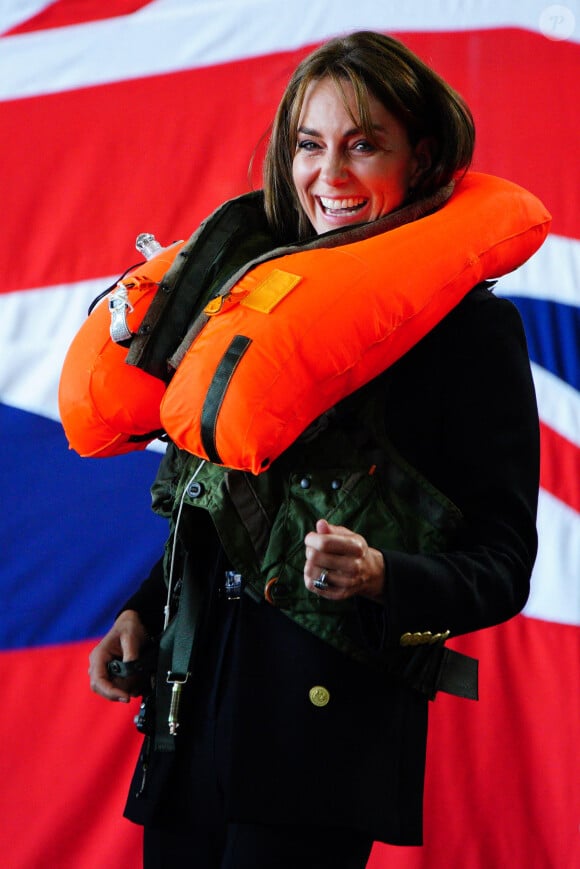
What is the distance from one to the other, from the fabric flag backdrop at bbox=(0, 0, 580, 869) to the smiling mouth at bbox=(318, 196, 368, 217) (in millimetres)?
856

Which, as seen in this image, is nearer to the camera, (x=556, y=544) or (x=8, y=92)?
(x=556, y=544)

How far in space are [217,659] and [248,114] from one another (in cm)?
122

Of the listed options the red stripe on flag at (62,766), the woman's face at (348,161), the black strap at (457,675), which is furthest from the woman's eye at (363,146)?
the red stripe on flag at (62,766)

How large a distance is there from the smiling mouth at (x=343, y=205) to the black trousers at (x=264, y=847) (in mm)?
539

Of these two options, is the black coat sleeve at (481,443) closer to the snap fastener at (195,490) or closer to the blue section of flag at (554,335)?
the snap fastener at (195,490)

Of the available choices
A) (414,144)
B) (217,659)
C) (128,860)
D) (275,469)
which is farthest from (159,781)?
(128,860)

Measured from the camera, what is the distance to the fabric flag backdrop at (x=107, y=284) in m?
1.69

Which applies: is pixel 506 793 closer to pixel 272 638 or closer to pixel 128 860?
pixel 128 860

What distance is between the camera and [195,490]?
893 millimetres

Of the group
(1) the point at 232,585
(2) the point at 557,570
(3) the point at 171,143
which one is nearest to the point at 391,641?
(1) the point at 232,585

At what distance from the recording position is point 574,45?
182 centimetres

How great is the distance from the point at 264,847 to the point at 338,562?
0.27 m

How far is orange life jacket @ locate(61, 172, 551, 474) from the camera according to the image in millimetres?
803

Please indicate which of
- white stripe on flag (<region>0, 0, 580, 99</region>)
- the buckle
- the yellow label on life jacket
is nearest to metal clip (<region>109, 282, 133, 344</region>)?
the yellow label on life jacket
